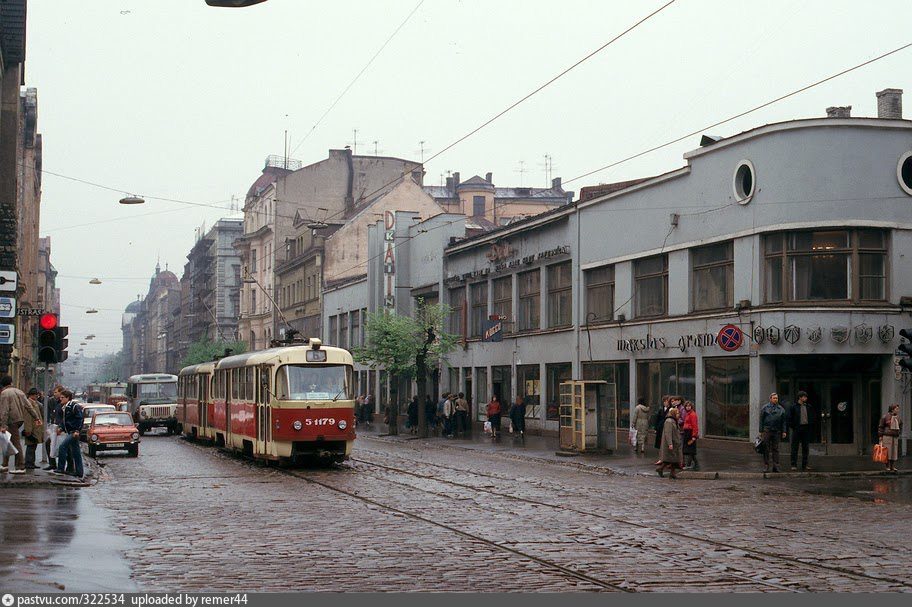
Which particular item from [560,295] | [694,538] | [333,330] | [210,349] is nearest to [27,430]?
[694,538]

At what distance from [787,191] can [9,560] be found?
2440 centimetres

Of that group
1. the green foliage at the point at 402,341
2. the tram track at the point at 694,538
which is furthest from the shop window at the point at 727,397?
the green foliage at the point at 402,341

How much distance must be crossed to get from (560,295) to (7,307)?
25.2m

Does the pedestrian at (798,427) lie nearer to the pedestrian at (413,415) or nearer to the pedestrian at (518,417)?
A: the pedestrian at (518,417)

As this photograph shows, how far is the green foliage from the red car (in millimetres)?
15206

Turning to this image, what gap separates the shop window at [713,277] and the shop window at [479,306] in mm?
16979

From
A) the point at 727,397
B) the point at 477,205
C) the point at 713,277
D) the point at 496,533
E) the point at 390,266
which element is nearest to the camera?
the point at 496,533

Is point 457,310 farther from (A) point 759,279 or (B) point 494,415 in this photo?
(A) point 759,279

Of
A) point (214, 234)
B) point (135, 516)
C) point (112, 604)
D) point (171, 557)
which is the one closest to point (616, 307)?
point (135, 516)

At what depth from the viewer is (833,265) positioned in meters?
31.5

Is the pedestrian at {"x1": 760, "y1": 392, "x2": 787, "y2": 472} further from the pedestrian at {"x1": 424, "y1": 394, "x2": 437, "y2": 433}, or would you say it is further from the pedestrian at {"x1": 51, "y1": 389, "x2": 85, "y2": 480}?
the pedestrian at {"x1": 424, "y1": 394, "x2": 437, "y2": 433}

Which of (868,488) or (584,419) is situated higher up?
(584,419)

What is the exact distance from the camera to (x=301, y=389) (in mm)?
27297

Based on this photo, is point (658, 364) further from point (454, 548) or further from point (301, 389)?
point (454, 548)
